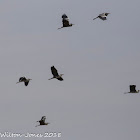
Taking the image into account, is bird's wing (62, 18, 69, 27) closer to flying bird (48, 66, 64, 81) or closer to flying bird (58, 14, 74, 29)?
flying bird (58, 14, 74, 29)

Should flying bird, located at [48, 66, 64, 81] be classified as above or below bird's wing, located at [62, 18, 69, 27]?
below

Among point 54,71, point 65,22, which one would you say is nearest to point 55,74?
point 54,71

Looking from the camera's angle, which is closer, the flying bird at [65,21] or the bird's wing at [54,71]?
the flying bird at [65,21]

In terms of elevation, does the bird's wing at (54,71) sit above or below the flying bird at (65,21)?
below

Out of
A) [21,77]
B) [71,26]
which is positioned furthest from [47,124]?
[71,26]

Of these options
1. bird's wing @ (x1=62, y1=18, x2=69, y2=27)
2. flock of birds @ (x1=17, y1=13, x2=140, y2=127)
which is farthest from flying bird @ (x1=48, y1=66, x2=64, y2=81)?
bird's wing @ (x1=62, y1=18, x2=69, y2=27)

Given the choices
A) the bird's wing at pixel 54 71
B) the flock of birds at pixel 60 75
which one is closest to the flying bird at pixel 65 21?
the flock of birds at pixel 60 75

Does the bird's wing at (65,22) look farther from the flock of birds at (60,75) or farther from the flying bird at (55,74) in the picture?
the flying bird at (55,74)

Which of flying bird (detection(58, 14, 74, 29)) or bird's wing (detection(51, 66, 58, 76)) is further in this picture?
bird's wing (detection(51, 66, 58, 76))

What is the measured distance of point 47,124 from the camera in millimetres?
189500

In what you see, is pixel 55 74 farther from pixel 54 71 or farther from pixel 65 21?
pixel 65 21

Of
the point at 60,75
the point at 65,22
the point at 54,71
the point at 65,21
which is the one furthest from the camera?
the point at 60,75

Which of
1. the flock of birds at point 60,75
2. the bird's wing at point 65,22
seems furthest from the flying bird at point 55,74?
the bird's wing at point 65,22

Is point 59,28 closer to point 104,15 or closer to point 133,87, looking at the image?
point 104,15
